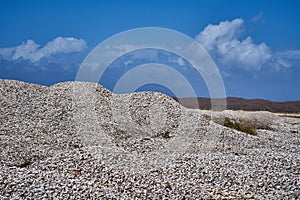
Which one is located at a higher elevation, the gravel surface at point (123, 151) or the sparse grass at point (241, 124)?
the sparse grass at point (241, 124)

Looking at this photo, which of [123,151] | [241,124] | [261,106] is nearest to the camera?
[123,151]

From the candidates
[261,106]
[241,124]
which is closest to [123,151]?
[241,124]

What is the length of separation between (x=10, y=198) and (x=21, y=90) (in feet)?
35.0

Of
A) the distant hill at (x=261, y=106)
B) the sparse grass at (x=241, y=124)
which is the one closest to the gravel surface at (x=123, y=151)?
the sparse grass at (x=241, y=124)

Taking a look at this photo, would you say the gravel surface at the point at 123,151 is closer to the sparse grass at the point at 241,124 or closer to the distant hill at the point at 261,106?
the sparse grass at the point at 241,124

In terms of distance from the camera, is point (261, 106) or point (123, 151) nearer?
point (123, 151)

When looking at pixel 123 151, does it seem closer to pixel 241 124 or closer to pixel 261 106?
pixel 241 124

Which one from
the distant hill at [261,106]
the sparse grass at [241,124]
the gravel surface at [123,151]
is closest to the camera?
the gravel surface at [123,151]

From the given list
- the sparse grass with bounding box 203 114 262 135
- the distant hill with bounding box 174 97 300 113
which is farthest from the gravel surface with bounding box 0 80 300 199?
the distant hill with bounding box 174 97 300 113

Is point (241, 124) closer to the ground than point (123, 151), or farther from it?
farther from it

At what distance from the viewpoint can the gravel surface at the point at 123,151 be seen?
8.95 metres

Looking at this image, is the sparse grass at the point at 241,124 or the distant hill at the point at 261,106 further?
the distant hill at the point at 261,106

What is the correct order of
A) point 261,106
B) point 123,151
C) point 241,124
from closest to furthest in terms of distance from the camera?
point 123,151 < point 241,124 < point 261,106

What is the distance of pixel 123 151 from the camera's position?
1227 centimetres
